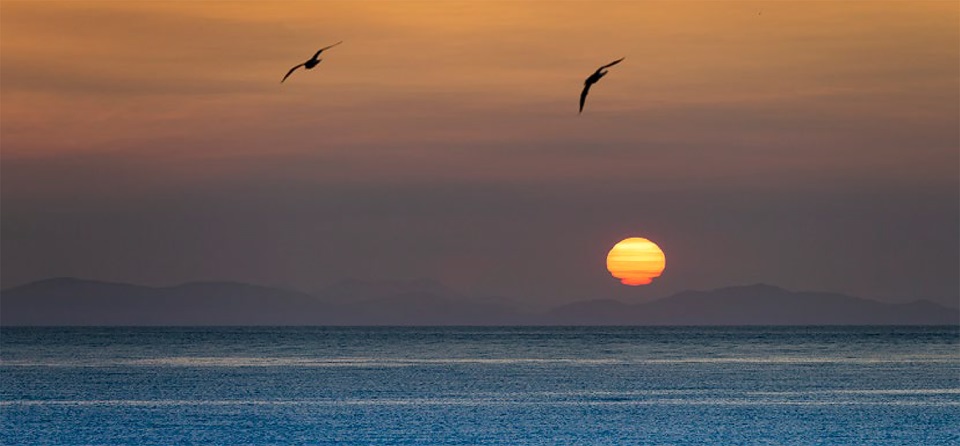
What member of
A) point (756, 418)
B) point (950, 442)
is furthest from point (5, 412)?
point (950, 442)

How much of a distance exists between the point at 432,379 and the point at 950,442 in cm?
3470

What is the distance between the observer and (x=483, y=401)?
54125 mm

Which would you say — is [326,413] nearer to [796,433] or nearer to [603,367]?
[796,433]

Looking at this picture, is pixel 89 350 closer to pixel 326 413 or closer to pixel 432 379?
pixel 432 379

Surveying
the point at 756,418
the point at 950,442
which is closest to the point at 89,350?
the point at 756,418

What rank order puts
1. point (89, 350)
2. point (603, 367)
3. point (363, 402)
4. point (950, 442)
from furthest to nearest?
point (89, 350), point (603, 367), point (363, 402), point (950, 442)

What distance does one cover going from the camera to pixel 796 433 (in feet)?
137

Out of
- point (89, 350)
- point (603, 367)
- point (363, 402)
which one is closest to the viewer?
point (363, 402)

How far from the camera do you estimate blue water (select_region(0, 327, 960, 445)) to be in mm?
41156

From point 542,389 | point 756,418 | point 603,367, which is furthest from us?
point 603,367

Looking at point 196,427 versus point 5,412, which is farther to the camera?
point 5,412

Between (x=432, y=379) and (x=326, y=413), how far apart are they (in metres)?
21.9

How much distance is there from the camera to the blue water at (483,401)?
135ft

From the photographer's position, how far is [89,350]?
123m
